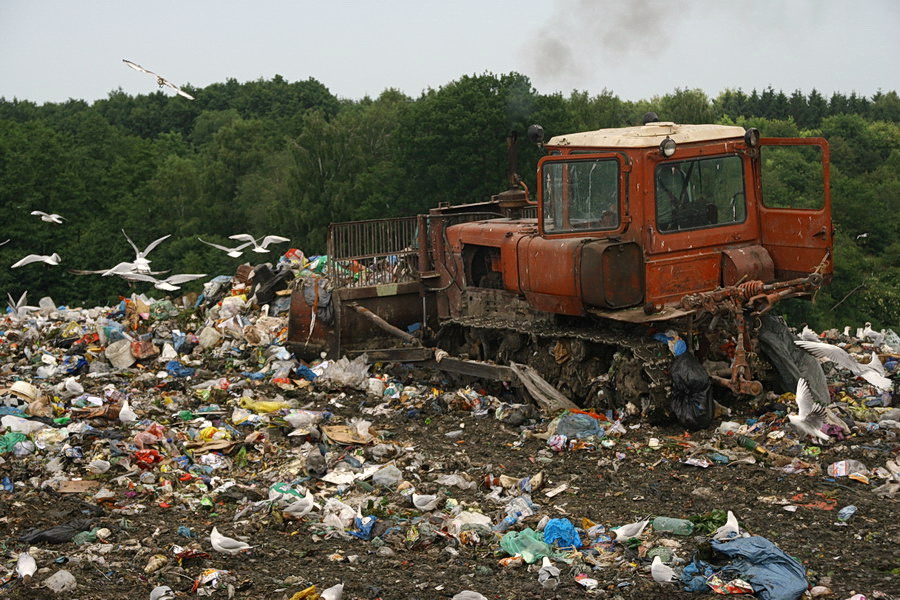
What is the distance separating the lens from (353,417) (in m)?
10.2

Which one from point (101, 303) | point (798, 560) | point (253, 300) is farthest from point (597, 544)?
point (101, 303)

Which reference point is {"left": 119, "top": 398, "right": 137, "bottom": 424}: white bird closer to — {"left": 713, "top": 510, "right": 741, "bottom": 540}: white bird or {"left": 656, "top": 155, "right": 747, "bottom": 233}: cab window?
{"left": 656, "top": 155, "right": 747, "bottom": 233}: cab window

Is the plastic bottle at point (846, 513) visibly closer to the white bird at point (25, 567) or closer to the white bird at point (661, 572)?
the white bird at point (661, 572)

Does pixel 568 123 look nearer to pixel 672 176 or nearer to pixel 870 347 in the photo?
pixel 870 347

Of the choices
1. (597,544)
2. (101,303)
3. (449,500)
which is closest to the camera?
(597,544)

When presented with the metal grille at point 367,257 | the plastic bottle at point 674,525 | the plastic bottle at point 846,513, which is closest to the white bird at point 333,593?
the plastic bottle at point 674,525

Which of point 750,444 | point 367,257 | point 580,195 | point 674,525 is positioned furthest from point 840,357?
point 367,257

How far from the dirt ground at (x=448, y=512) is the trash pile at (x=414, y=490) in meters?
0.02

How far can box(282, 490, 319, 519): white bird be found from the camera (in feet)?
23.7

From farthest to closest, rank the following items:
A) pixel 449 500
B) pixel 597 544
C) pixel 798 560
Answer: pixel 449 500 → pixel 597 544 → pixel 798 560

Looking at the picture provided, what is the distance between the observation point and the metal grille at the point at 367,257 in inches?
471

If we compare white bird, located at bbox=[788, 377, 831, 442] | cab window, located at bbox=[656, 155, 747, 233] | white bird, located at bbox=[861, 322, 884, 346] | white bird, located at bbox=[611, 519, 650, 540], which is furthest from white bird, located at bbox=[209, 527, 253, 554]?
white bird, located at bbox=[861, 322, 884, 346]

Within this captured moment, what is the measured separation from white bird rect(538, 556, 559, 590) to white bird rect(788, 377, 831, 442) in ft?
8.54

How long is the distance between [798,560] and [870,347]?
6.13m
